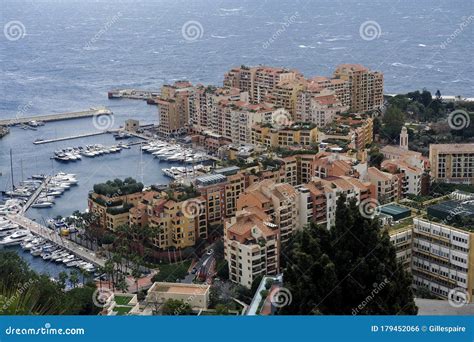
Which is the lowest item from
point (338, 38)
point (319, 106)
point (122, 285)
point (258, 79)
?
point (122, 285)

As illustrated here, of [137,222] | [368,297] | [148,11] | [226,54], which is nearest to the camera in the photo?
[368,297]

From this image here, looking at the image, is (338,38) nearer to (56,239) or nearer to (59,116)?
(59,116)

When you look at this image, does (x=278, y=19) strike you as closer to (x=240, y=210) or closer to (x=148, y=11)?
(x=148, y=11)

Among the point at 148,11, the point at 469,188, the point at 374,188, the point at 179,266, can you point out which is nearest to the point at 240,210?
the point at 179,266

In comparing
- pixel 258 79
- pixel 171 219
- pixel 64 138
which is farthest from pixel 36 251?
pixel 258 79

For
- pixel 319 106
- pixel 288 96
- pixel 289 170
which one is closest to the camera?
pixel 289 170
